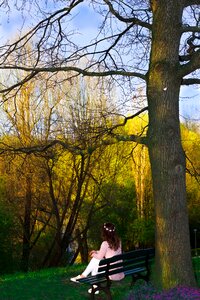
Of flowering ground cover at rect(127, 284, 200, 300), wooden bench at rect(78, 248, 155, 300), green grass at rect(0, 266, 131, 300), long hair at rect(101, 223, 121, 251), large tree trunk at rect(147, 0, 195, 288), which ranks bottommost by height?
green grass at rect(0, 266, 131, 300)

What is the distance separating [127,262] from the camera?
26.8ft

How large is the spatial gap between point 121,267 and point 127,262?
12cm

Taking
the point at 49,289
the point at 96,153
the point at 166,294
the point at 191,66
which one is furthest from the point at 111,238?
the point at 96,153

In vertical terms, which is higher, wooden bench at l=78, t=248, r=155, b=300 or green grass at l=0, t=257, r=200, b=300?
wooden bench at l=78, t=248, r=155, b=300

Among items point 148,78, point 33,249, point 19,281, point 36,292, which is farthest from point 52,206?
point 148,78

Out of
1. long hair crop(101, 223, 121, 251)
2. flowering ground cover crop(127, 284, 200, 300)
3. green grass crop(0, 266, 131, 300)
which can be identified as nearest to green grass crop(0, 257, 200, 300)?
green grass crop(0, 266, 131, 300)

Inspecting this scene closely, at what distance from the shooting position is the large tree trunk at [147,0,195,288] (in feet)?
23.9

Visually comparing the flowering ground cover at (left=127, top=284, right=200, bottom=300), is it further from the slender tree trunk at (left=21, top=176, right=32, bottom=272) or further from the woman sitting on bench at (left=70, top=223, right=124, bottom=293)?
the slender tree trunk at (left=21, top=176, right=32, bottom=272)

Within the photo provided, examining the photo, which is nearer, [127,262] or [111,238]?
[127,262]

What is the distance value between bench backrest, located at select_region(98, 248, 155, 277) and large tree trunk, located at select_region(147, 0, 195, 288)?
2.18 ft

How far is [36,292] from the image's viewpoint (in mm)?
8867

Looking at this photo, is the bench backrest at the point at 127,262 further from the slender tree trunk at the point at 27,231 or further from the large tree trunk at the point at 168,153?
the slender tree trunk at the point at 27,231

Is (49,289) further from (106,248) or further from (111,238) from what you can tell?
(111,238)

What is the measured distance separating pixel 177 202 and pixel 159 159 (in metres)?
0.64
